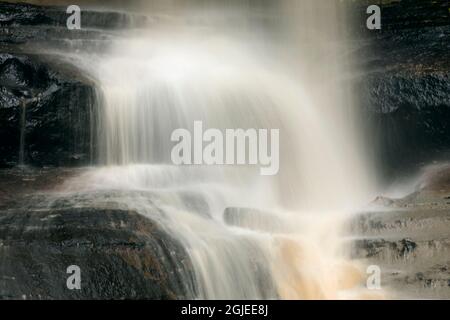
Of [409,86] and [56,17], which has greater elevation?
[56,17]

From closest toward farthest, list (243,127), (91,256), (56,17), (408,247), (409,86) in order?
(91,256), (408,247), (243,127), (56,17), (409,86)

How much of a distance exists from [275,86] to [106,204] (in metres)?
7.09

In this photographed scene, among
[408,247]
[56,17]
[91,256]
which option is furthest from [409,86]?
[91,256]

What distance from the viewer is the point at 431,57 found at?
16609 mm

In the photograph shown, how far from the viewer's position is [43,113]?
44.9 ft

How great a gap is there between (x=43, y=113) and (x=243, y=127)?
355cm

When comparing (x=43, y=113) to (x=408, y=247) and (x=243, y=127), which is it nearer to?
(x=243, y=127)

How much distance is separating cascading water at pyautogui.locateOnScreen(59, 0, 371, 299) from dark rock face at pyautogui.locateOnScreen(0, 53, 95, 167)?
350 millimetres

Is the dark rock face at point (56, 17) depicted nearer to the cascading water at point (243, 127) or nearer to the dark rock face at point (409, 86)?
the cascading water at point (243, 127)

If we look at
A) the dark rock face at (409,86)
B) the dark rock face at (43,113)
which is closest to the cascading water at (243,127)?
the dark rock face at (43,113)

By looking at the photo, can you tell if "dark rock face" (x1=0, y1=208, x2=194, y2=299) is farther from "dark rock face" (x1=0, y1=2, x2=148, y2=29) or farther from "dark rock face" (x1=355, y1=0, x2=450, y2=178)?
"dark rock face" (x1=355, y1=0, x2=450, y2=178)

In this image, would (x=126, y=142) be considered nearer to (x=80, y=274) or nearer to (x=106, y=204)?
(x=106, y=204)

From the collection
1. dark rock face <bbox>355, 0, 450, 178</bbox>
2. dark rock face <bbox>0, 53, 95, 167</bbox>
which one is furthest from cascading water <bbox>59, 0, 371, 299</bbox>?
dark rock face <bbox>355, 0, 450, 178</bbox>

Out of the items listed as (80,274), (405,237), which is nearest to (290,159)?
(405,237)
